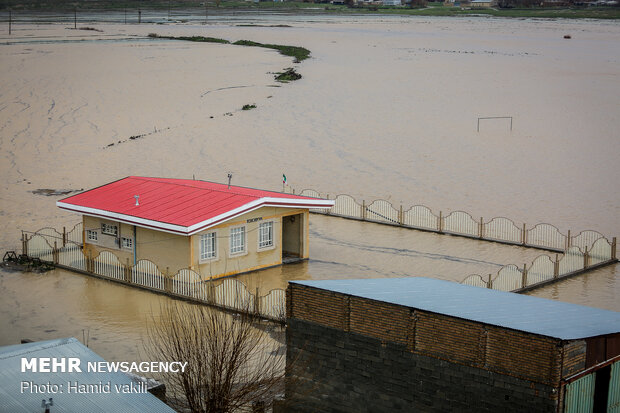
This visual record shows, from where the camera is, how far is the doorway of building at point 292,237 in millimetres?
26766

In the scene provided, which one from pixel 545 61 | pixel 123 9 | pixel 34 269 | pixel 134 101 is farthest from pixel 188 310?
pixel 123 9

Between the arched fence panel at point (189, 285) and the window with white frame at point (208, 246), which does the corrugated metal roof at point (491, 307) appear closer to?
the arched fence panel at point (189, 285)

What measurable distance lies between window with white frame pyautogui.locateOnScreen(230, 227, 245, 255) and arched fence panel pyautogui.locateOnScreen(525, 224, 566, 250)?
31.4 ft

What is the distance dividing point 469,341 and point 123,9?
16064 cm

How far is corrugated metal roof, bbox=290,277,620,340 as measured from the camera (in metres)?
13.6

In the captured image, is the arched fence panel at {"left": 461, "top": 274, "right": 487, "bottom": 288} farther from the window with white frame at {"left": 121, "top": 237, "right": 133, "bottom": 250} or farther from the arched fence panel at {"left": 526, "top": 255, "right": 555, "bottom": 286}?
the window with white frame at {"left": 121, "top": 237, "right": 133, "bottom": 250}

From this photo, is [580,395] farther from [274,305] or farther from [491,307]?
[274,305]

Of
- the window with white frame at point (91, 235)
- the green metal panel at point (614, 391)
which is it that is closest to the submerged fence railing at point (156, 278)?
the window with white frame at point (91, 235)

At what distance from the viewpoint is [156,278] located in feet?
76.4

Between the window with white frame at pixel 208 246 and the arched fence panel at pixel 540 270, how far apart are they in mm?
8195

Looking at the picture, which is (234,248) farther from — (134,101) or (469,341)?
(134,101)

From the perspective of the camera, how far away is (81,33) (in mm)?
108625

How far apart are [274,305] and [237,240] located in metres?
4.22

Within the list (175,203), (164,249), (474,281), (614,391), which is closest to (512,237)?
(474,281)
